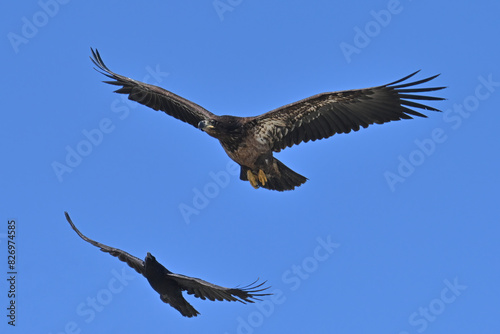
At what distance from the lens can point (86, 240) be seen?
54.1 ft

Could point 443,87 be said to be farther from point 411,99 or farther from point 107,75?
point 107,75

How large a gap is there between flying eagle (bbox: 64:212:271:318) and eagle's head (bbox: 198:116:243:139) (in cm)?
264

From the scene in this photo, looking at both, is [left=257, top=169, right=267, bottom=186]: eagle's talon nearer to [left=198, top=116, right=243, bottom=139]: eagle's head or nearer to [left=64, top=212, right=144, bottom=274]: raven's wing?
[left=198, top=116, right=243, bottom=139]: eagle's head

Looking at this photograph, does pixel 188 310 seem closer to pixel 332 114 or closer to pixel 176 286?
pixel 176 286

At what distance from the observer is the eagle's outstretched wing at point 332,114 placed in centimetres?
1606

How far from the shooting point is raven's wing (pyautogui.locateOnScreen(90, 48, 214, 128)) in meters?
18.0

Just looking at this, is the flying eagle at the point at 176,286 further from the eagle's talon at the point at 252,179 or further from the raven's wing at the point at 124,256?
the eagle's talon at the point at 252,179

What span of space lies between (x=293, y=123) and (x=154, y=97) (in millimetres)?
3245

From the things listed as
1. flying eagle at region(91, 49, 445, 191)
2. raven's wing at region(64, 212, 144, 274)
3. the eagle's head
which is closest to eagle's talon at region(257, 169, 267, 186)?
flying eagle at region(91, 49, 445, 191)

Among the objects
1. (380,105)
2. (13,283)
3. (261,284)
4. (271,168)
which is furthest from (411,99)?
(13,283)

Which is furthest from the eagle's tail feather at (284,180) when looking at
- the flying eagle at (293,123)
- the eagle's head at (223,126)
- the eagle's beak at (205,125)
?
the eagle's beak at (205,125)

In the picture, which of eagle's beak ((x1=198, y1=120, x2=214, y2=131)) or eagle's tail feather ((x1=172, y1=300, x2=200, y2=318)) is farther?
eagle's beak ((x1=198, y1=120, x2=214, y2=131))

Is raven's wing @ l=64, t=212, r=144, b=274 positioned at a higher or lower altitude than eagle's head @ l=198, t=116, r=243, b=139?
lower

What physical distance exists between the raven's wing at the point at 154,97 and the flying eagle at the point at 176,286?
3.41 m
